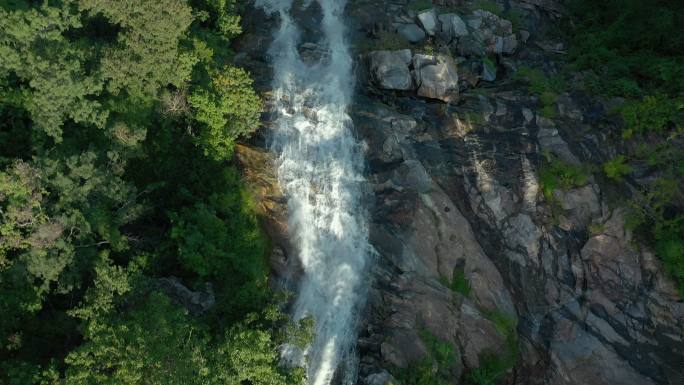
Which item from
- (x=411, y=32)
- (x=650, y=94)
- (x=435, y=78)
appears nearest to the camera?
(x=650, y=94)

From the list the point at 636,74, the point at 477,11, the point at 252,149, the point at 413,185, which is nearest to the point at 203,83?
the point at 252,149

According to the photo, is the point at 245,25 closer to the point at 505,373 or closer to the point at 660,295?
the point at 505,373

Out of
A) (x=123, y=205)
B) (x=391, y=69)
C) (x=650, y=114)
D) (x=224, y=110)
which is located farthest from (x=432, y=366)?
(x=650, y=114)

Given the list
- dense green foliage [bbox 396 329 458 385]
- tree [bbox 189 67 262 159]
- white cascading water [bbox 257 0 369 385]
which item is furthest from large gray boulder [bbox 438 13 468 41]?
dense green foliage [bbox 396 329 458 385]

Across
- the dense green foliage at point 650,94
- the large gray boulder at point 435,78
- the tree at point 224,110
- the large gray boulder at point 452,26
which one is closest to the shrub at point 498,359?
the dense green foliage at point 650,94

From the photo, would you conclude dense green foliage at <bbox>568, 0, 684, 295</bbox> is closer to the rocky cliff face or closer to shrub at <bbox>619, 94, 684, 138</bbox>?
shrub at <bbox>619, 94, 684, 138</bbox>

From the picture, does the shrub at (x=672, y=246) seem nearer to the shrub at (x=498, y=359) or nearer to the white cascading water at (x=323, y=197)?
the shrub at (x=498, y=359)

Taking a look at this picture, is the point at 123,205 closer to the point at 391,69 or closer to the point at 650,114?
the point at 391,69
